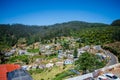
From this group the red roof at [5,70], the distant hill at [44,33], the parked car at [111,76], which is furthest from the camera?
the distant hill at [44,33]

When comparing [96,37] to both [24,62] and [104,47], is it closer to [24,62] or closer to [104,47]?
[104,47]

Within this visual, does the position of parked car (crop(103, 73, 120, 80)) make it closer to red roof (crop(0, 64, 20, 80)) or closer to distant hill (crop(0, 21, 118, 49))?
red roof (crop(0, 64, 20, 80))

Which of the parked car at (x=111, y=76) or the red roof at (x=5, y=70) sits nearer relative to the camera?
the parked car at (x=111, y=76)

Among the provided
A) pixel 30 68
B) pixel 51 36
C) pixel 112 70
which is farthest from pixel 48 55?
pixel 112 70

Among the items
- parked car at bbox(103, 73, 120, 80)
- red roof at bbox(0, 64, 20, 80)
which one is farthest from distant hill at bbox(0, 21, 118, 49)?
parked car at bbox(103, 73, 120, 80)

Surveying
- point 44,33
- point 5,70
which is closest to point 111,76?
point 5,70

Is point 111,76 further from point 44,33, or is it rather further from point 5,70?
point 44,33

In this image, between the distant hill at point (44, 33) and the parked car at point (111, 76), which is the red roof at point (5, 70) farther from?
the distant hill at point (44, 33)

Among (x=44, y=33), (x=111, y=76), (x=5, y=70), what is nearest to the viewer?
(x=111, y=76)

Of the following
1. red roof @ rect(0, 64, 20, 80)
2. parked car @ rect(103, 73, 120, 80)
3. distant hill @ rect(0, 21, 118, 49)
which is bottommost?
parked car @ rect(103, 73, 120, 80)

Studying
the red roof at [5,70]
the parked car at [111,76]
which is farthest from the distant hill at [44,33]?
the parked car at [111,76]

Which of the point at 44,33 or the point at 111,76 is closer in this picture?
the point at 111,76
